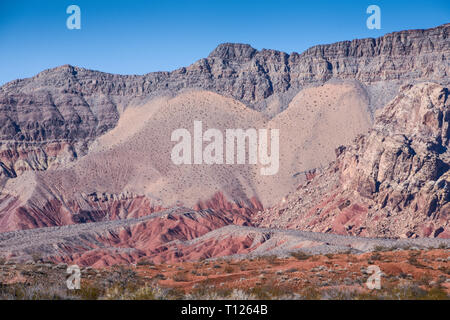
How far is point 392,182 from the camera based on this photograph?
84.6 m

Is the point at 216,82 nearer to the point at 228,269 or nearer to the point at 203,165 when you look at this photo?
the point at 203,165

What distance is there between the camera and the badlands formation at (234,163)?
81312 mm

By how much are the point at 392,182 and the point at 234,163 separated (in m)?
45.7

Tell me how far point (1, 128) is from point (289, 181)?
273 ft

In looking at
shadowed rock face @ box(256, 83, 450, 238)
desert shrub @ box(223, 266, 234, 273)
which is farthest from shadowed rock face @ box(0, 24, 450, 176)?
desert shrub @ box(223, 266, 234, 273)

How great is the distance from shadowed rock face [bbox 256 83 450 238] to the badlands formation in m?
0.24

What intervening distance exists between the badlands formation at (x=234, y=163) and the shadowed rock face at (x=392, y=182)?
235mm

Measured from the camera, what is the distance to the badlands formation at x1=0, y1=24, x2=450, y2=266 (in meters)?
81.3

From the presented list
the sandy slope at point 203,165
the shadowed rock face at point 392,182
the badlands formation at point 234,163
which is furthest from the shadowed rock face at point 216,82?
the shadowed rock face at point 392,182

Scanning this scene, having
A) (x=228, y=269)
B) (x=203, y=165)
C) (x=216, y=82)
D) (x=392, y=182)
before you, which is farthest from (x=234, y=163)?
(x=228, y=269)

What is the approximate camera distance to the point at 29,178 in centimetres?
12550

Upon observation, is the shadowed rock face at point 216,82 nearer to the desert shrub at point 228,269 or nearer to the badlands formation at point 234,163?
the badlands formation at point 234,163

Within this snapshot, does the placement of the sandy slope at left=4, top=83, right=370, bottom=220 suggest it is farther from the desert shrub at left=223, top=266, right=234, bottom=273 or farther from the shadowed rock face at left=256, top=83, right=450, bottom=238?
the desert shrub at left=223, top=266, right=234, bottom=273
